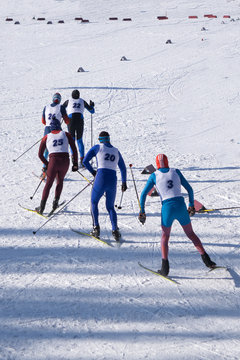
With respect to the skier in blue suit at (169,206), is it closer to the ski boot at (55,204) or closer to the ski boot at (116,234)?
the ski boot at (116,234)

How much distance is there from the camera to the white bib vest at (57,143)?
303 inches

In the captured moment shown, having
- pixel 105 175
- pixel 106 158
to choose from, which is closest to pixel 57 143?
pixel 106 158

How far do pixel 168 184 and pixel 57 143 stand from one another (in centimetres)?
282

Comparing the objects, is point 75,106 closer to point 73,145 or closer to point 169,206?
point 73,145

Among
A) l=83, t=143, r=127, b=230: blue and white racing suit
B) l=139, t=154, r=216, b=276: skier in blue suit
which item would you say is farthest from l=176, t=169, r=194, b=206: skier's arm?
l=83, t=143, r=127, b=230: blue and white racing suit

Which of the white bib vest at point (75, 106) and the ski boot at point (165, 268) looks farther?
the white bib vest at point (75, 106)

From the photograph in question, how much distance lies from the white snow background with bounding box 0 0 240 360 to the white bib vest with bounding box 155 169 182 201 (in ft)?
3.93

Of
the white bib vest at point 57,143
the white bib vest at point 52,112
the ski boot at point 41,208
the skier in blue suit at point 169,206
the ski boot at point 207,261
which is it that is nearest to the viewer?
the skier in blue suit at point 169,206

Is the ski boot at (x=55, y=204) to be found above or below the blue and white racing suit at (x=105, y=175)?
below

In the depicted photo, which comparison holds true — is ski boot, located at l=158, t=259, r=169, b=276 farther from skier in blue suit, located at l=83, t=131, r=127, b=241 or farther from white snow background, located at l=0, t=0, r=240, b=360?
skier in blue suit, located at l=83, t=131, r=127, b=241

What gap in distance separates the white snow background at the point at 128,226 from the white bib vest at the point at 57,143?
1350 mm

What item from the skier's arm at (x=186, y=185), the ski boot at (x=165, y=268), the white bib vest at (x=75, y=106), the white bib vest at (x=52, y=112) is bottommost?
the ski boot at (x=165, y=268)

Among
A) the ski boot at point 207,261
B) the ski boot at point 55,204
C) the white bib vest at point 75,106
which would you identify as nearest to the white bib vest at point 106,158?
the ski boot at point 55,204

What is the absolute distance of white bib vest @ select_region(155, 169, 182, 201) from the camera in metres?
5.75
